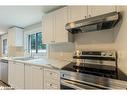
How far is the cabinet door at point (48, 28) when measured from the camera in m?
3.07

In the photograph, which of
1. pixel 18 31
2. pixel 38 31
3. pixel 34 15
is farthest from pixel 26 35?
pixel 34 15

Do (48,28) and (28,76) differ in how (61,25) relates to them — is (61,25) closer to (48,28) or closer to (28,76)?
(48,28)

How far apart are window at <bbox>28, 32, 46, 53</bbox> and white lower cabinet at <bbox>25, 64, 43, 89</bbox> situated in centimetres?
116

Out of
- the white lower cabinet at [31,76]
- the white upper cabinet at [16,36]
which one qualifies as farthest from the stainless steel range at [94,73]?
the white upper cabinet at [16,36]

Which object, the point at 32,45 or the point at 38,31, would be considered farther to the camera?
the point at 32,45

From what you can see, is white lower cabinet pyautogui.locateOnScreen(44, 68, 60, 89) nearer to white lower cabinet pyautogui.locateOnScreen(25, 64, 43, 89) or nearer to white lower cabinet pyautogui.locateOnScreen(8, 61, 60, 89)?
white lower cabinet pyautogui.locateOnScreen(8, 61, 60, 89)

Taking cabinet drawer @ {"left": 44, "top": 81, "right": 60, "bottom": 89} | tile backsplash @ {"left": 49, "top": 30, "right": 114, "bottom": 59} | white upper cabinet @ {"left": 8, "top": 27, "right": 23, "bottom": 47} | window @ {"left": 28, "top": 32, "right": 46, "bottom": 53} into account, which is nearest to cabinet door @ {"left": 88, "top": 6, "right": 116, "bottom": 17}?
tile backsplash @ {"left": 49, "top": 30, "right": 114, "bottom": 59}

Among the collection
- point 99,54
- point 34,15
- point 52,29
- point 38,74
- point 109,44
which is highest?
point 34,15

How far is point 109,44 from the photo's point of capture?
7.30 feet

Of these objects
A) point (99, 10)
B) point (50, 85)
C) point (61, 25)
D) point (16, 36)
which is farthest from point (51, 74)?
point (16, 36)

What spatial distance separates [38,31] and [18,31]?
120cm

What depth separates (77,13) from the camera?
2.43 m

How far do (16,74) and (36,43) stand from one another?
1.25 m
